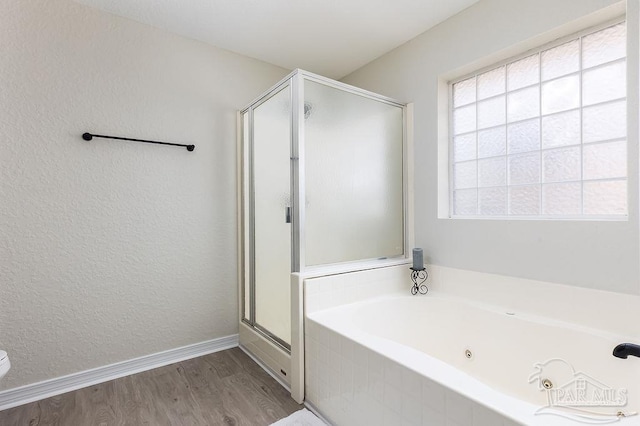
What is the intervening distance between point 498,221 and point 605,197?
1.66ft

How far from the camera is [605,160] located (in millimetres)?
1634

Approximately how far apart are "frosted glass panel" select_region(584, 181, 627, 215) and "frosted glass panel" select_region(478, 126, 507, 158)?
0.51 metres

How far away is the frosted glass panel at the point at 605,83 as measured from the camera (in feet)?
5.19

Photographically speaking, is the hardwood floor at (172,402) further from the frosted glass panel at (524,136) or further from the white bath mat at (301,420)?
the frosted glass panel at (524,136)

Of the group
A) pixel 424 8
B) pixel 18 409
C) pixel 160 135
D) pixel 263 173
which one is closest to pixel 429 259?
pixel 263 173

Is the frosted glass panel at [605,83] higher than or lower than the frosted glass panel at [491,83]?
lower

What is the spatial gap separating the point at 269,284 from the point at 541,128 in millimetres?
2034

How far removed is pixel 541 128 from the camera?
1856 millimetres

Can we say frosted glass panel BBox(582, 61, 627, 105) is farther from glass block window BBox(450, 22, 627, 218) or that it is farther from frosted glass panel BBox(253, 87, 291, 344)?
frosted glass panel BBox(253, 87, 291, 344)

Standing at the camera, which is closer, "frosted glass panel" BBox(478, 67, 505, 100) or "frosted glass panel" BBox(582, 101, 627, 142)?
"frosted glass panel" BBox(582, 101, 627, 142)

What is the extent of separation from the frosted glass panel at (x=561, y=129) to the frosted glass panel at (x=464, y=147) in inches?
17.2

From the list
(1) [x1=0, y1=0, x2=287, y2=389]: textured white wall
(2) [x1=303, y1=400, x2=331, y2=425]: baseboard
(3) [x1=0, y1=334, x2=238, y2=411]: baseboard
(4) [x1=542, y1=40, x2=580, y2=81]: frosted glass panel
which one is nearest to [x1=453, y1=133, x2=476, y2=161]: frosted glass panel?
(4) [x1=542, y1=40, x2=580, y2=81]: frosted glass panel

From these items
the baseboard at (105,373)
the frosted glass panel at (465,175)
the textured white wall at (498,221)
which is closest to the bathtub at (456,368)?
the textured white wall at (498,221)

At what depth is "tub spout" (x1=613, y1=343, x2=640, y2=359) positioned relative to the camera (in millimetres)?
1290
